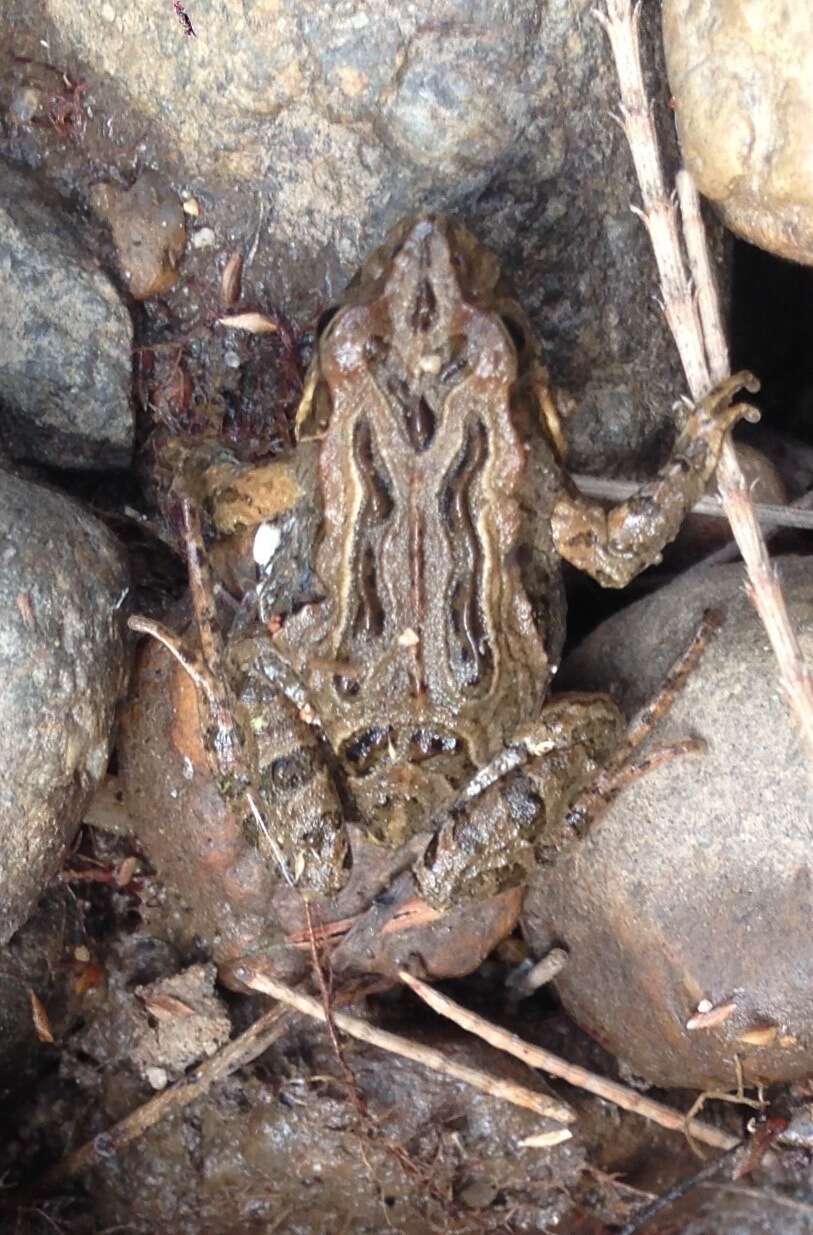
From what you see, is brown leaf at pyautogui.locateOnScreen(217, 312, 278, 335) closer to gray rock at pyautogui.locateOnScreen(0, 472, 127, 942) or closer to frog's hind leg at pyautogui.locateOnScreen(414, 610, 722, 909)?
gray rock at pyautogui.locateOnScreen(0, 472, 127, 942)

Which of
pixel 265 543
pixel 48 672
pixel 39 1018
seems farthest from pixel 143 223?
pixel 39 1018

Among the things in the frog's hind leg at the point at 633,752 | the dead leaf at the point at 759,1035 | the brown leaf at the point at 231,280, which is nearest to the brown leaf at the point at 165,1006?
the frog's hind leg at the point at 633,752

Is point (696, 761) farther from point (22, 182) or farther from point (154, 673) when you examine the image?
point (22, 182)

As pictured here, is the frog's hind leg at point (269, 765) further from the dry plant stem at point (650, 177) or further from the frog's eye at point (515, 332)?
the dry plant stem at point (650, 177)

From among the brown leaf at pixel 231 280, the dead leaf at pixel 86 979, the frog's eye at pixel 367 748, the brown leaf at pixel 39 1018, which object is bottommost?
the brown leaf at pixel 39 1018

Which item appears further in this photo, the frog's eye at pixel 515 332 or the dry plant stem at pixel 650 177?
the frog's eye at pixel 515 332

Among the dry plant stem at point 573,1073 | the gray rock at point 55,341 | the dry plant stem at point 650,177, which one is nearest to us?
the dry plant stem at point 650,177
